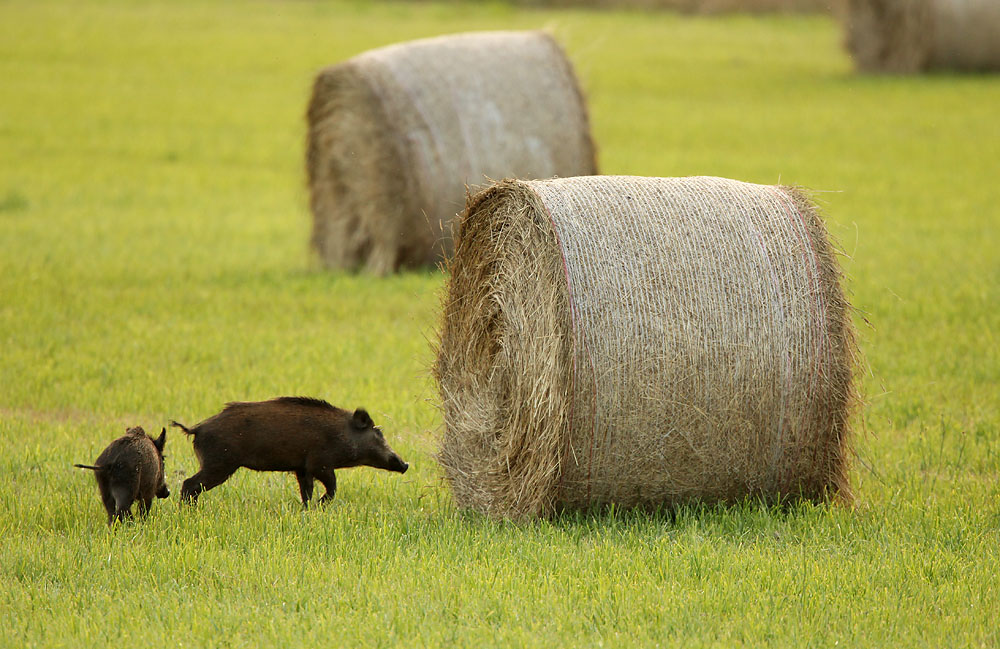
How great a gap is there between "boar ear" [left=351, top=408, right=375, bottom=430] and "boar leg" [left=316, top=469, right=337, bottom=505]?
253 millimetres

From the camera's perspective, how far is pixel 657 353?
18.9 ft

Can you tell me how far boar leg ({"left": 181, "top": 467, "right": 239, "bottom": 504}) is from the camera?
5.80m

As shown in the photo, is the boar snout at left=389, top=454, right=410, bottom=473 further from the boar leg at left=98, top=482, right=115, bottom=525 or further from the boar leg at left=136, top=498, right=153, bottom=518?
the boar leg at left=98, top=482, right=115, bottom=525

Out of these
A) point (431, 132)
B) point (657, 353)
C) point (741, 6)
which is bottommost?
point (741, 6)

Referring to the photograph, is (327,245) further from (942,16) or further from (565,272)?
(942,16)

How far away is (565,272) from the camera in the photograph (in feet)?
19.0

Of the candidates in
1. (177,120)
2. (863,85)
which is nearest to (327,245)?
(177,120)

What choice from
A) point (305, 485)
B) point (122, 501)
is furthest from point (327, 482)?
point (122, 501)

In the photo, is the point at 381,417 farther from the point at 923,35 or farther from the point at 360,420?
the point at 923,35

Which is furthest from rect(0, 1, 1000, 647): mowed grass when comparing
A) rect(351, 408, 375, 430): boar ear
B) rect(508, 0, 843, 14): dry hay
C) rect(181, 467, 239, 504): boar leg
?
rect(508, 0, 843, 14): dry hay

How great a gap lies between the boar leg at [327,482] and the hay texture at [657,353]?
2.11 feet

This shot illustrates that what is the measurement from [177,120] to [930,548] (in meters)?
18.9

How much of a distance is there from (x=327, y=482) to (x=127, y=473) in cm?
99

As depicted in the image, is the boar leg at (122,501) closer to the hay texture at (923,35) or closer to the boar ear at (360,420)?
the boar ear at (360,420)
